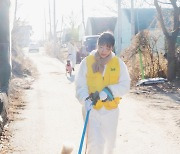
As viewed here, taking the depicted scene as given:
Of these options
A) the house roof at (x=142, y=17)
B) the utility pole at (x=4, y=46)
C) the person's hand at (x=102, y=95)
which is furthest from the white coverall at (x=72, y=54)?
the house roof at (x=142, y=17)

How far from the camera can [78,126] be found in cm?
795

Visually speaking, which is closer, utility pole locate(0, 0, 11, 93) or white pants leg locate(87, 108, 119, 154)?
white pants leg locate(87, 108, 119, 154)

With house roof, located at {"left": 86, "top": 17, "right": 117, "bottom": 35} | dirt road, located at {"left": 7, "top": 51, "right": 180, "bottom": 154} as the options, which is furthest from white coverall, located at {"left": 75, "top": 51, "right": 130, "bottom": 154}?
house roof, located at {"left": 86, "top": 17, "right": 117, "bottom": 35}

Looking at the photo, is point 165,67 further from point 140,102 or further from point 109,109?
point 109,109

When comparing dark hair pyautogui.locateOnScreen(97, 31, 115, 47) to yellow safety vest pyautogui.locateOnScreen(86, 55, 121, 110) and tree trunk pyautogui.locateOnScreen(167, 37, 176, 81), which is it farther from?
tree trunk pyautogui.locateOnScreen(167, 37, 176, 81)

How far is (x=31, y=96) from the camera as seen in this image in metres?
12.7

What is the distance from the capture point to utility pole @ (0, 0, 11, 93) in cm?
1016

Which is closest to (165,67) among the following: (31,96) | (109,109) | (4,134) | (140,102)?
(140,102)

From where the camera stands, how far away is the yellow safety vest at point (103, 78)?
14.6ft

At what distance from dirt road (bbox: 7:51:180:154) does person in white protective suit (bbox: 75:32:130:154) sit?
1.44 metres

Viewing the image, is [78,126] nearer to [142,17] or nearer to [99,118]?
[99,118]

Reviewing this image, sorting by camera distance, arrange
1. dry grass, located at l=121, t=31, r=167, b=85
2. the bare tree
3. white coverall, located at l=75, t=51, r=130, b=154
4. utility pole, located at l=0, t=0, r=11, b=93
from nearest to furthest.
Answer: white coverall, located at l=75, t=51, r=130, b=154, utility pole, located at l=0, t=0, r=11, b=93, the bare tree, dry grass, located at l=121, t=31, r=167, b=85

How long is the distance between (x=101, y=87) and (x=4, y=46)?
6.69m

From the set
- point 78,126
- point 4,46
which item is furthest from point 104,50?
point 4,46
